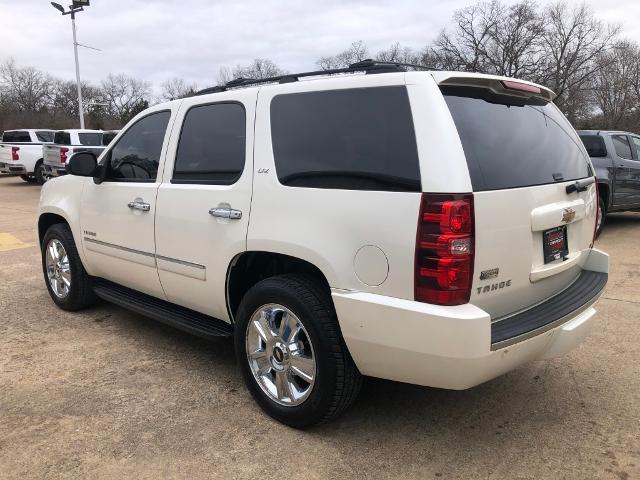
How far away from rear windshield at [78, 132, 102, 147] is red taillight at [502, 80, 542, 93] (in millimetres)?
17349

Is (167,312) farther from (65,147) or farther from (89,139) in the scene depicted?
(89,139)

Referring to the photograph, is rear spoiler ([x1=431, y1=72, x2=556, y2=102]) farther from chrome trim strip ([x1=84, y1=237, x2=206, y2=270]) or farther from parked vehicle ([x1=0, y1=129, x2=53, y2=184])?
parked vehicle ([x1=0, y1=129, x2=53, y2=184])

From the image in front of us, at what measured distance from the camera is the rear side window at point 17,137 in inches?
799

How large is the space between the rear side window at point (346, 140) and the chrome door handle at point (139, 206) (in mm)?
1224

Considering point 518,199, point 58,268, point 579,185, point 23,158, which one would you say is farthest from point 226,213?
point 23,158

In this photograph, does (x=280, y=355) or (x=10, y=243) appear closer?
(x=280, y=355)

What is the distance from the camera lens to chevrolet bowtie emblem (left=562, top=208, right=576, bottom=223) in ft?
9.62

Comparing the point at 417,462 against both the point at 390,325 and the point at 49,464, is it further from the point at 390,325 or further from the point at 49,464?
the point at 49,464

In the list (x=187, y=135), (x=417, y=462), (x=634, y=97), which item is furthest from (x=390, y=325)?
(x=634, y=97)

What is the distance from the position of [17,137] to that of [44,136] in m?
0.94

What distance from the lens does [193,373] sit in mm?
3764

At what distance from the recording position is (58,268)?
5074 millimetres

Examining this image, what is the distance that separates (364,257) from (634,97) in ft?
213

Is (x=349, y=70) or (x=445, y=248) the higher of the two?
(x=349, y=70)
